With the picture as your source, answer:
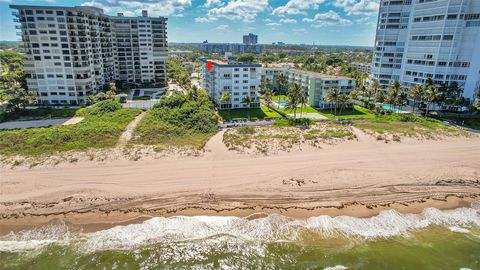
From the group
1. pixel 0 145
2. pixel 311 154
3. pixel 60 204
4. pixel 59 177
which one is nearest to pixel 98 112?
pixel 0 145

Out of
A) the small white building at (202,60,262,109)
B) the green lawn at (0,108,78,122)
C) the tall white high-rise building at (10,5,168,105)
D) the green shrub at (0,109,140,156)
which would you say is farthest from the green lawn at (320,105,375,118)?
the tall white high-rise building at (10,5,168,105)

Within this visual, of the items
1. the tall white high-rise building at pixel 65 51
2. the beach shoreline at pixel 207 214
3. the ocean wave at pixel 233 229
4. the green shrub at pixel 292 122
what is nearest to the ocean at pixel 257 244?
the ocean wave at pixel 233 229

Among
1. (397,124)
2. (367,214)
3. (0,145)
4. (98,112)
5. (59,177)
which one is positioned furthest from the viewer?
(98,112)

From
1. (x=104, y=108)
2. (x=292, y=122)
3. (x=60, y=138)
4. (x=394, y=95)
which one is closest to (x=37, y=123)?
(x=104, y=108)

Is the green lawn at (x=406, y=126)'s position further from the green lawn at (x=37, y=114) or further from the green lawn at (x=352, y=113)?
the green lawn at (x=37, y=114)

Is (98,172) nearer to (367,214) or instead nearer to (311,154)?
(311,154)

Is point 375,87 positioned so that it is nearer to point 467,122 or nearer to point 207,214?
Result: point 467,122
